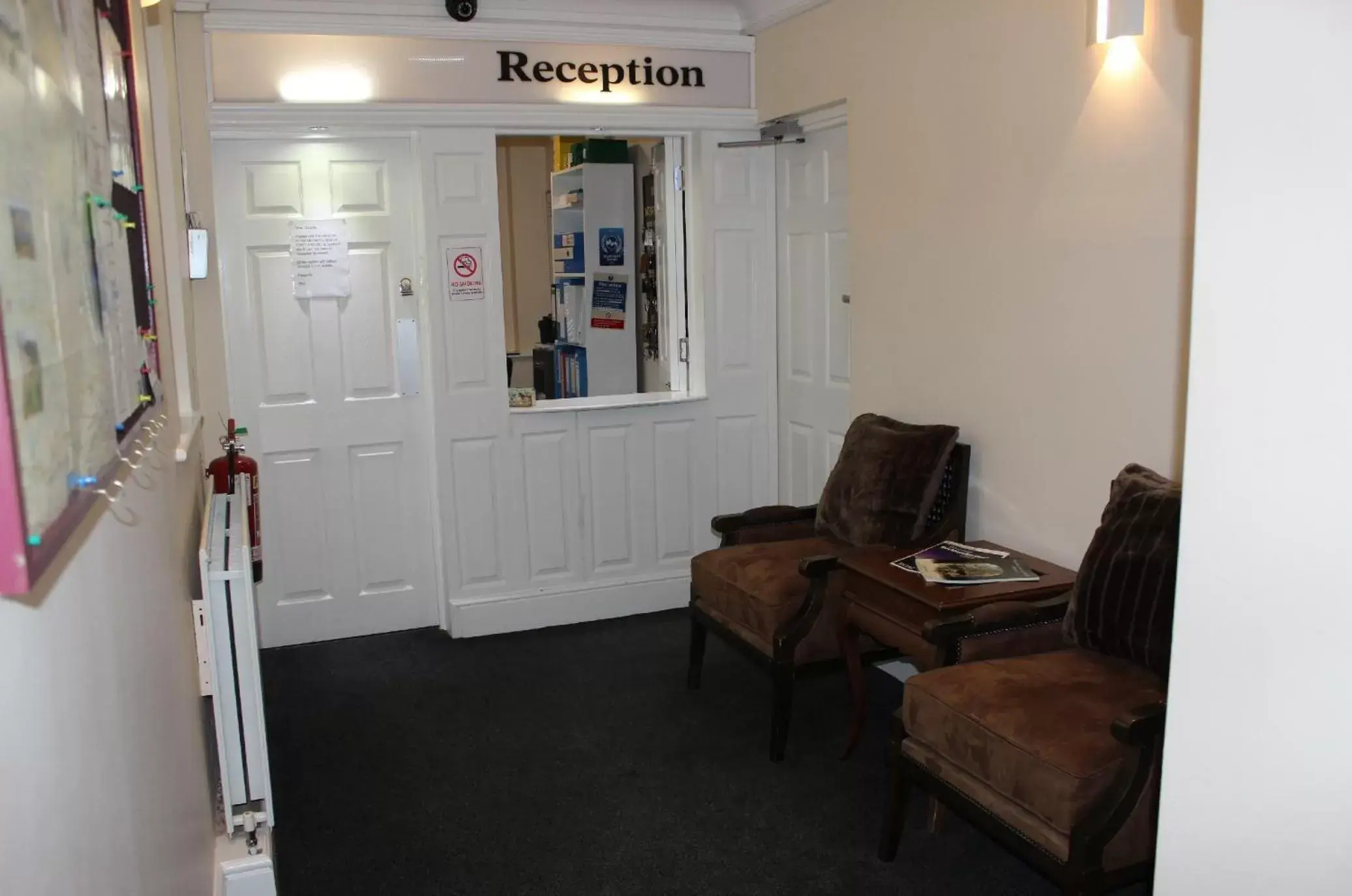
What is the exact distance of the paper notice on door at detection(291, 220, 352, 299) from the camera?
13.8 feet

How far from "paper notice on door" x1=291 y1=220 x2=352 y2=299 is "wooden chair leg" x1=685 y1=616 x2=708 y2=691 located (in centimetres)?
192

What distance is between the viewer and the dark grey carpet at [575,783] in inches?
106

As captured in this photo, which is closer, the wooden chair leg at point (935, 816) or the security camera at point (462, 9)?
the wooden chair leg at point (935, 816)

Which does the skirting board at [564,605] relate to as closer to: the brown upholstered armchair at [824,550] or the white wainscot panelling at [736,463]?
the white wainscot panelling at [736,463]

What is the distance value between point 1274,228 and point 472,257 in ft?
11.9

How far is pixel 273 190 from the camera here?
416cm

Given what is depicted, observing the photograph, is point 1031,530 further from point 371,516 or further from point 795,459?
point 371,516

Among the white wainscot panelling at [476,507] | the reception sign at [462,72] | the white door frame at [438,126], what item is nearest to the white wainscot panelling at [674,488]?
the white door frame at [438,126]

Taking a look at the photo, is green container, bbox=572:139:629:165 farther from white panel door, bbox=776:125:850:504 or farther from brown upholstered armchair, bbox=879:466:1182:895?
brown upholstered armchair, bbox=879:466:1182:895

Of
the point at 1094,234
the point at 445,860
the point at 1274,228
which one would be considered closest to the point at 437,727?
the point at 445,860

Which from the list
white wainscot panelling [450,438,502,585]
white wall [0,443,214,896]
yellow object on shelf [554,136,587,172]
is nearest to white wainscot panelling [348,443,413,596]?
white wainscot panelling [450,438,502,585]

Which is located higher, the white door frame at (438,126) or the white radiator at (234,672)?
the white door frame at (438,126)

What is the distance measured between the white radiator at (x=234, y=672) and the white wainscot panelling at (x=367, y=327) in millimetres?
1937

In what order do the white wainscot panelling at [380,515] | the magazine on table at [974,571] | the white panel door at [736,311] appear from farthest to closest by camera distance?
the white panel door at [736,311]
the white wainscot panelling at [380,515]
the magazine on table at [974,571]
